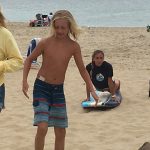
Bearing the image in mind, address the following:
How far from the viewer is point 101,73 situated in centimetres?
753

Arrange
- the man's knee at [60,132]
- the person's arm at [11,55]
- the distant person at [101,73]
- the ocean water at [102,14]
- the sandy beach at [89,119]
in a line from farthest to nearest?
the ocean water at [102,14]
the distant person at [101,73]
the sandy beach at [89,119]
the man's knee at [60,132]
the person's arm at [11,55]

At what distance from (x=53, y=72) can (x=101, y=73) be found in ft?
10.4

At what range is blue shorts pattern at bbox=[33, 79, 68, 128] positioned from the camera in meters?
4.34

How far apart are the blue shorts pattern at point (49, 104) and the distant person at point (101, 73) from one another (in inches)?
117

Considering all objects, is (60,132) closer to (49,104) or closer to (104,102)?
(49,104)

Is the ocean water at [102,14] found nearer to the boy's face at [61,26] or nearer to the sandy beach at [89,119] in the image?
the sandy beach at [89,119]

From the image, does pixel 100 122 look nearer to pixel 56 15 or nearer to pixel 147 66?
pixel 56 15

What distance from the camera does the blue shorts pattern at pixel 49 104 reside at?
171 inches

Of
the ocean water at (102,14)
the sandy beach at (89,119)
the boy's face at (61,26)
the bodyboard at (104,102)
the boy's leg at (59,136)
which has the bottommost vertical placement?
the sandy beach at (89,119)

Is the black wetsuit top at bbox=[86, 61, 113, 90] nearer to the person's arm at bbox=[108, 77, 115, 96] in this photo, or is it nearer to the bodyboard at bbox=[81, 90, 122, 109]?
the person's arm at bbox=[108, 77, 115, 96]

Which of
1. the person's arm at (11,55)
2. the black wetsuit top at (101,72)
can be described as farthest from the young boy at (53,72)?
the black wetsuit top at (101,72)

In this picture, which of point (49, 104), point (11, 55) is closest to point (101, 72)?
point (49, 104)

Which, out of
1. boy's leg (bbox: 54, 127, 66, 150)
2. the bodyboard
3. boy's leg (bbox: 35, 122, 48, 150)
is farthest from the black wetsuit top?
boy's leg (bbox: 35, 122, 48, 150)

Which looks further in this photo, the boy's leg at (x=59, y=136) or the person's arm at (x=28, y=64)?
the boy's leg at (x=59, y=136)
